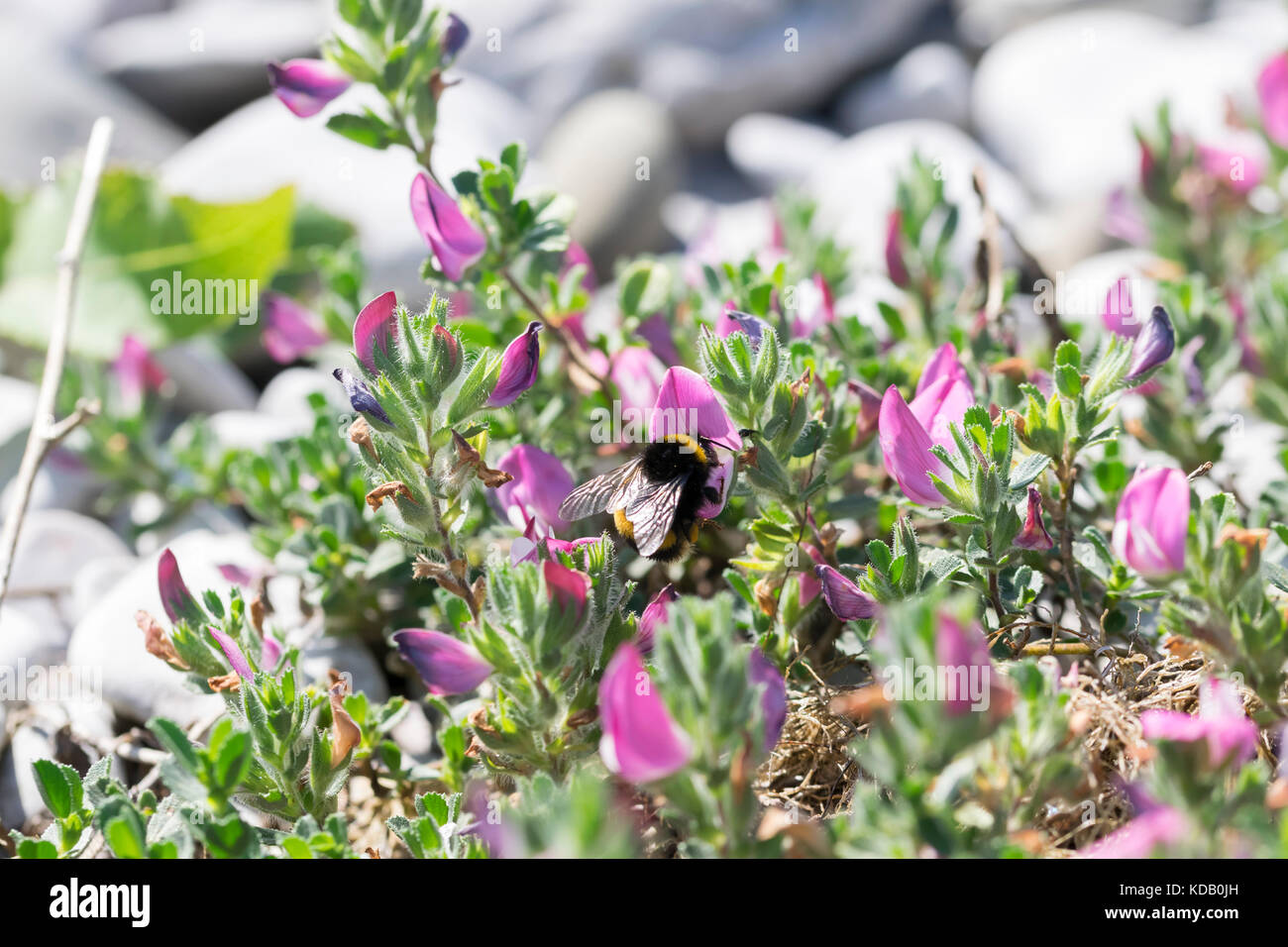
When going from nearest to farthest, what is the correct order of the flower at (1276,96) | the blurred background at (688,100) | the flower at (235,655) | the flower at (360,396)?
the flower at (360,396)
the flower at (235,655)
the flower at (1276,96)
the blurred background at (688,100)

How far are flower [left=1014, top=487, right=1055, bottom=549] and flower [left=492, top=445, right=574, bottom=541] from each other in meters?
0.47

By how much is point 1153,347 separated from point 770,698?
541 mm

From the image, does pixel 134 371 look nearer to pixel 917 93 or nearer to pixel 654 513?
pixel 654 513

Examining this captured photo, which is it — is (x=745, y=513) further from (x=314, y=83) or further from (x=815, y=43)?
(x=815, y=43)

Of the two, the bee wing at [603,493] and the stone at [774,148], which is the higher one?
the stone at [774,148]

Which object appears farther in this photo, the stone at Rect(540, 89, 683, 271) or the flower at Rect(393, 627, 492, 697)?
the stone at Rect(540, 89, 683, 271)

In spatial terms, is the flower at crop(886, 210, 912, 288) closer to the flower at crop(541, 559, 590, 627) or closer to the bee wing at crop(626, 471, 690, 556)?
the bee wing at crop(626, 471, 690, 556)

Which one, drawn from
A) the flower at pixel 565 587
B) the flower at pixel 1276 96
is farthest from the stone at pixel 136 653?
the flower at pixel 1276 96

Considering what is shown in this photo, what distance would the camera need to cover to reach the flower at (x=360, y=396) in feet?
3.15

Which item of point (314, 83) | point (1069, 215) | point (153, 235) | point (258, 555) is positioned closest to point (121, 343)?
point (153, 235)

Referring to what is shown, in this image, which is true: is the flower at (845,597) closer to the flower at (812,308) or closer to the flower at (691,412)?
the flower at (691,412)

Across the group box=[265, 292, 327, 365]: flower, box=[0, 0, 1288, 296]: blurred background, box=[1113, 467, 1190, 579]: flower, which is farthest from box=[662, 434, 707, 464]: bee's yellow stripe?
box=[0, 0, 1288, 296]: blurred background

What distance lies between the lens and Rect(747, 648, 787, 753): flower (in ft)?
2.81

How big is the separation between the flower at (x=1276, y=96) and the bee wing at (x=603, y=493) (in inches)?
70.8
